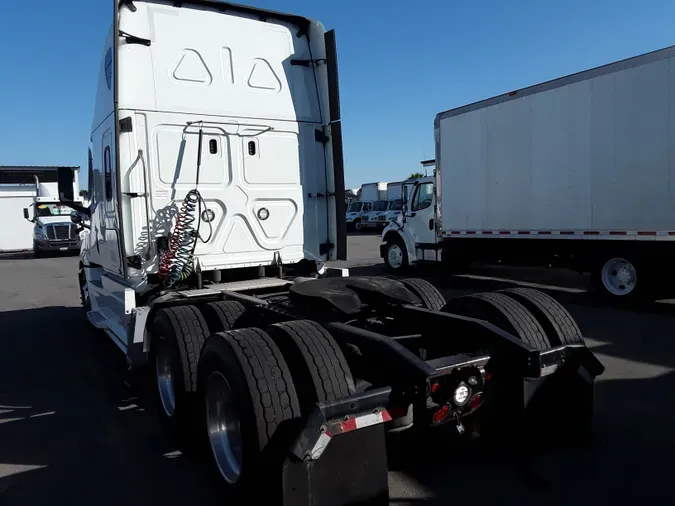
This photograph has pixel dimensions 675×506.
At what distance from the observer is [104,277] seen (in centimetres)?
644

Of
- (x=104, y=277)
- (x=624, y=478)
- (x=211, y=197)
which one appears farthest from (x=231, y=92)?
(x=624, y=478)

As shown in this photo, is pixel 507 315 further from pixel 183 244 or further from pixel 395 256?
pixel 395 256

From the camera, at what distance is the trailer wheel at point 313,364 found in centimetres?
287

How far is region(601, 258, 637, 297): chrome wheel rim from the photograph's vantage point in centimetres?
934

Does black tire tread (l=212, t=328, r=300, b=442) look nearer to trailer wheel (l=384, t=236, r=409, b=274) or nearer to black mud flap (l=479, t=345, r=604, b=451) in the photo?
black mud flap (l=479, t=345, r=604, b=451)

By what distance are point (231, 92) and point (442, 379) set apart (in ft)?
12.7

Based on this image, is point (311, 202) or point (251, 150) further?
point (311, 202)

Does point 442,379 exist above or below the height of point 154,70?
below

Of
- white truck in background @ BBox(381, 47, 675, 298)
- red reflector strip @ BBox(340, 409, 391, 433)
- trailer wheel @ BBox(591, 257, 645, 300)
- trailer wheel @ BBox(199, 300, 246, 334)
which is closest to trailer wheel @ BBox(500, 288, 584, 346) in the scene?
red reflector strip @ BBox(340, 409, 391, 433)

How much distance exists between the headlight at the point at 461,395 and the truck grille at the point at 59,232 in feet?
79.1

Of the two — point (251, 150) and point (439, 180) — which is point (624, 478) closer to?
point (251, 150)

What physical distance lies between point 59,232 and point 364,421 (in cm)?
2433

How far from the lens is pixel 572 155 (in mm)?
9914

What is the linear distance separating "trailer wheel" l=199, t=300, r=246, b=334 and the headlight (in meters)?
1.94
